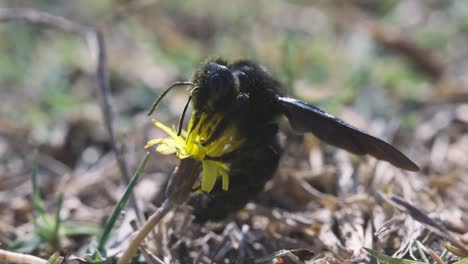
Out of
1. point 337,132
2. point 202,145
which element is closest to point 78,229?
point 202,145

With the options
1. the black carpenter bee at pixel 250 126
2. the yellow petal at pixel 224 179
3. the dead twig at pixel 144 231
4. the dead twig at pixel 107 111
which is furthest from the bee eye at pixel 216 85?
the dead twig at pixel 107 111

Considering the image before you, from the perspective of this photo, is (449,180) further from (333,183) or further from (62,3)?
(62,3)

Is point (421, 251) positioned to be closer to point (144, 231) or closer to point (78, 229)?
point (144, 231)

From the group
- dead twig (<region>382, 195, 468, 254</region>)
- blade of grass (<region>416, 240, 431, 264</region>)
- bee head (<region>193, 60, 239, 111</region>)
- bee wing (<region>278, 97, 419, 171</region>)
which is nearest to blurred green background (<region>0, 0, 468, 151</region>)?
bee wing (<region>278, 97, 419, 171</region>)

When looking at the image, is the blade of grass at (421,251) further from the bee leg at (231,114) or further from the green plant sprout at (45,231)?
the green plant sprout at (45,231)

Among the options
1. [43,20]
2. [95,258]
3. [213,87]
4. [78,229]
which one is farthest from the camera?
[43,20]

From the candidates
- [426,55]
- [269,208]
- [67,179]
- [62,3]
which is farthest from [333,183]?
[62,3]
